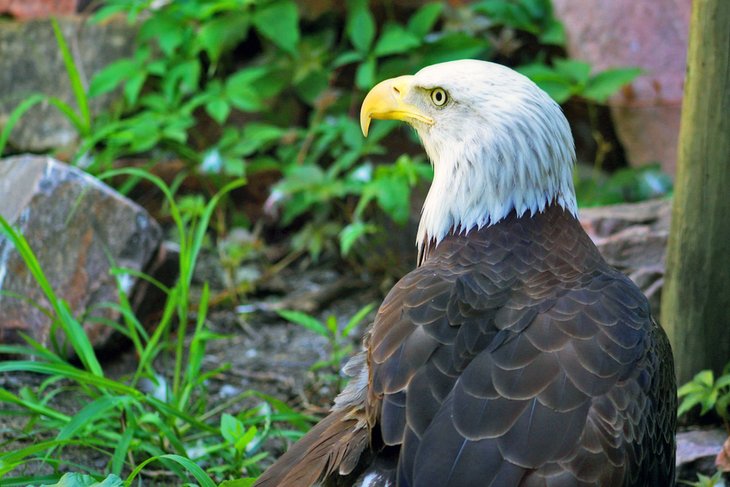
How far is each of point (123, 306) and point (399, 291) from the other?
5.33 feet

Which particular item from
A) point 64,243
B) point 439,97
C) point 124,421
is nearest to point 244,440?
point 124,421

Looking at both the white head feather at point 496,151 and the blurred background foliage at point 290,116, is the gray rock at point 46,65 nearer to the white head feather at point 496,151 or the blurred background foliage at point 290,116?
the blurred background foliage at point 290,116

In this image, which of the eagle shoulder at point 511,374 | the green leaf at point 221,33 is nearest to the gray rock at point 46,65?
the green leaf at point 221,33

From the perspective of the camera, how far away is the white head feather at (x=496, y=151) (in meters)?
3.16

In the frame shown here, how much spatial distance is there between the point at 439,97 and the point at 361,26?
95.5 inches

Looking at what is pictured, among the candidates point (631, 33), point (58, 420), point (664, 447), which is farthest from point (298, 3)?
point (664, 447)

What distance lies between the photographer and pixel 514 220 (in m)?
3.15

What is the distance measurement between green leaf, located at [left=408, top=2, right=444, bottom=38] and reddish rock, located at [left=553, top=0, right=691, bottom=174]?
2.60 feet

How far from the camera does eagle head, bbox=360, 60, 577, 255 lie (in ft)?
10.4

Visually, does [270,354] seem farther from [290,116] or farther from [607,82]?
[607,82]

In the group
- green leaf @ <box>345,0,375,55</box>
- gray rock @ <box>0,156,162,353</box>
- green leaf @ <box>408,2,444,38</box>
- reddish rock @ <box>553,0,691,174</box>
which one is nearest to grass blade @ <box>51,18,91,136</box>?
gray rock @ <box>0,156,162,353</box>

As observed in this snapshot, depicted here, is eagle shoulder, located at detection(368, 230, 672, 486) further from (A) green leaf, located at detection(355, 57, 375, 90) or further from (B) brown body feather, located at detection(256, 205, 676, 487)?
(A) green leaf, located at detection(355, 57, 375, 90)

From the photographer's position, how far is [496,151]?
3.16m

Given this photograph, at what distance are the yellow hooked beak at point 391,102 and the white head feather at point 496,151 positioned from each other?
15 centimetres
